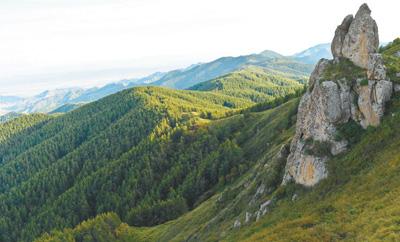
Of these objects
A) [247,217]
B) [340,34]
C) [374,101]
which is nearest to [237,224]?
[247,217]

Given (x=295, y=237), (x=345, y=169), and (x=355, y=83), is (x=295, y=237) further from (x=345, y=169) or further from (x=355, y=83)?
(x=355, y=83)

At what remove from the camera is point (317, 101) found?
149 ft

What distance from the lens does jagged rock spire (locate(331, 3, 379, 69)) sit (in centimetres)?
4512

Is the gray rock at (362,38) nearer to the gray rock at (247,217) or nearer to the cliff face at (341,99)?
the cliff face at (341,99)

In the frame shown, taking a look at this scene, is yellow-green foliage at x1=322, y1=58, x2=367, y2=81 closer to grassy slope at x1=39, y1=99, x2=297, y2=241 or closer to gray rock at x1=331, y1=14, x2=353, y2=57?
gray rock at x1=331, y1=14, x2=353, y2=57

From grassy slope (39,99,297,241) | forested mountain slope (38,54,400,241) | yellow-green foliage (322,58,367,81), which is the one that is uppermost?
yellow-green foliage (322,58,367,81)

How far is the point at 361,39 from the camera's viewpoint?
46094 mm

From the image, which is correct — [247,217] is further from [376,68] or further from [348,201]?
[376,68]

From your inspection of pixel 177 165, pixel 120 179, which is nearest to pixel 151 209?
pixel 177 165

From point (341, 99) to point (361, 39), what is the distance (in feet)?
34.8

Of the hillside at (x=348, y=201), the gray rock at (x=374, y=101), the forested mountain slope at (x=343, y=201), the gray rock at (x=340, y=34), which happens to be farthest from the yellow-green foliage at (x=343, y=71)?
the hillside at (x=348, y=201)

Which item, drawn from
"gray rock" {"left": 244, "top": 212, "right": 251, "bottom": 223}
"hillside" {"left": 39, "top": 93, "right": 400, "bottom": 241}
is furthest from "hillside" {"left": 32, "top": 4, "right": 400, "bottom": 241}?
"gray rock" {"left": 244, "top": 212, "right": 251, "bottom": 223}

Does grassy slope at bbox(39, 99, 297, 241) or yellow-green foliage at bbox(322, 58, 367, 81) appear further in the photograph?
grassy slope at bbox(39, 99, 297, 241)

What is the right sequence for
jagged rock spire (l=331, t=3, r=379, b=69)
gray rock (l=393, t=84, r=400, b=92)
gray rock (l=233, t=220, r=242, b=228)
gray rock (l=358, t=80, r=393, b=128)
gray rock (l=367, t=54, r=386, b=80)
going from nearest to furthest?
1. gray rock (l=358, t=80, r=393, b=128)
2. gray rock (l=393, t=84, r=400, b=92)
3. gray rock (l=367, t=54, r=386, b=80)
4. jagged rock spire (l=331, t=3, r=379, b=69)
5. gray rock (l=233, t=220, r=242, b=228)
